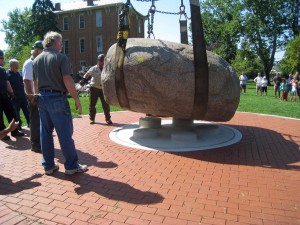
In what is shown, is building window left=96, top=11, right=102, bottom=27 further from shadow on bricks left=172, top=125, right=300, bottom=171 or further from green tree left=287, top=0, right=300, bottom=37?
shadow on bricks left=172, top=125, right=300, bottom=171

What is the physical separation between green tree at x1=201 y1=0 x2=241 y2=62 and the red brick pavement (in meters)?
36.9

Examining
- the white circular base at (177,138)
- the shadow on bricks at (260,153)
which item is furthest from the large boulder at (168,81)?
the shadow on bricks at (260,153)

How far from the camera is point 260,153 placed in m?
5.42

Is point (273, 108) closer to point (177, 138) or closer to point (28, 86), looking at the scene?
point (177, 138)

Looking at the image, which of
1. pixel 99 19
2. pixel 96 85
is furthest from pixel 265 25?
pixel 96 85

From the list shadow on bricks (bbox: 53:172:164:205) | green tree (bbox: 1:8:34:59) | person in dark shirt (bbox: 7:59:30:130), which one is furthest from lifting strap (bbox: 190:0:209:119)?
green tree (bbox: 1:8:34:59)

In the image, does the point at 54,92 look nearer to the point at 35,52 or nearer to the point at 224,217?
the point at 35,52

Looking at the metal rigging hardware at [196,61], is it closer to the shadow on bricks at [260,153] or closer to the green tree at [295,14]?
the shadow on bricks at [260,153]

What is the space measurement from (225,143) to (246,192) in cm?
231

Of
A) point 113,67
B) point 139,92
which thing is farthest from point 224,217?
point 113,67

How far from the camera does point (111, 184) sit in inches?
157

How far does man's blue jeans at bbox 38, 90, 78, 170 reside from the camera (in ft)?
13.4

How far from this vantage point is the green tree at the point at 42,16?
34938 millimetres

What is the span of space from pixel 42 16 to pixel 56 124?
3475 cm
